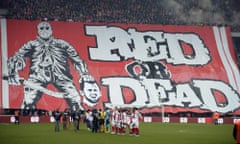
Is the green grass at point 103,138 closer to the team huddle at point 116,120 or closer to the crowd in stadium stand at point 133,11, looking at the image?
the team huddle at point 116,120

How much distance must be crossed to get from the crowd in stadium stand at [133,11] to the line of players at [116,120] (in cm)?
2886

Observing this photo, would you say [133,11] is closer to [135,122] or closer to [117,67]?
[117,67]

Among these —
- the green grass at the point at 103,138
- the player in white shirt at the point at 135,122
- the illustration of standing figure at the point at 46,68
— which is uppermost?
the illustration of standing figure at the point at 46,68

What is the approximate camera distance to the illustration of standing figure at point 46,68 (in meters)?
62.2

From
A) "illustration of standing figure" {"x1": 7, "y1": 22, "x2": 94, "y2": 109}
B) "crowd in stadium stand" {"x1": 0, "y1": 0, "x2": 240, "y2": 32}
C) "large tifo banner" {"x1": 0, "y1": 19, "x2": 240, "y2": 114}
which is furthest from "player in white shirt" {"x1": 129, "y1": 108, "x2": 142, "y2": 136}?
"crowd in stadium stand" {"x1": 0, "y1": 0, "x2": 240, "y2": 32}

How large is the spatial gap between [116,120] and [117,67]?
26602 millimetres

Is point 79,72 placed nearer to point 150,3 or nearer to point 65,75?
point 65,75

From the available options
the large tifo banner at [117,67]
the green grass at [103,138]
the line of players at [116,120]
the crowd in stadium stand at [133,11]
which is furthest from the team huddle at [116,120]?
the crowd in stadium stand at [133,11]

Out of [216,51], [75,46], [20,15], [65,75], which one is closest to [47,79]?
[65,75]

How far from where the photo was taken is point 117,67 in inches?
2662

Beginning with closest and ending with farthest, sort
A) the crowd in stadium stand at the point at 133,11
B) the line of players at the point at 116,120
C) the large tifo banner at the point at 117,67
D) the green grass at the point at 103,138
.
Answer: the green grass at the point at 103,138
the line of players at the point at 116,120
the large tifo banner at the point at 117,67
the crowd in stadium stand at the point at 133,11

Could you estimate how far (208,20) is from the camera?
77.8 meters

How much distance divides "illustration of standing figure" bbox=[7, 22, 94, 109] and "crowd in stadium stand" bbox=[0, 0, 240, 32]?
4.14 m

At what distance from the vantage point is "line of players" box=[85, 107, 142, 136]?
127ft
